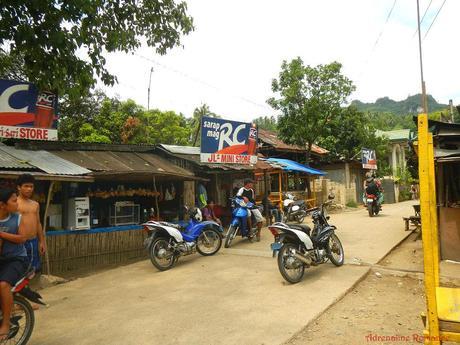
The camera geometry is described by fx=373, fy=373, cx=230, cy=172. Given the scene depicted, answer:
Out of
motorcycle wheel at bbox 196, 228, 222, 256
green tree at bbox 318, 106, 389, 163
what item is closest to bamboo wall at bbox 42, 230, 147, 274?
motorcycle wheel at bbox 196, 228, 222, 256

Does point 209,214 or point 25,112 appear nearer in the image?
point 25,112

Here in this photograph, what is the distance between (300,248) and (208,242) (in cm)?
277

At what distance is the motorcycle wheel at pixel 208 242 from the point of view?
8320 millimetres

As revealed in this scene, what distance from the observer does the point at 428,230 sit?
9.21 ft

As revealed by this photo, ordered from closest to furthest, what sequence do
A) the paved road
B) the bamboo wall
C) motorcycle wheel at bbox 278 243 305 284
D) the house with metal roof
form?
the paved road
motorcycle wheel at bbox 278 243 305 284
the bamboo wall
the house with metal roof

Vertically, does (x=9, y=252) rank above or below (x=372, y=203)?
below

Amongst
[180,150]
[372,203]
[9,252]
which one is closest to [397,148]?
[372,203]

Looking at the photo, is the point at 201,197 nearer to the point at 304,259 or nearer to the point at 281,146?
the point at 304,259

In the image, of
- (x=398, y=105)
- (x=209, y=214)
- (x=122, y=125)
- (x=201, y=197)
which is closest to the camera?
(x=209, y=214)

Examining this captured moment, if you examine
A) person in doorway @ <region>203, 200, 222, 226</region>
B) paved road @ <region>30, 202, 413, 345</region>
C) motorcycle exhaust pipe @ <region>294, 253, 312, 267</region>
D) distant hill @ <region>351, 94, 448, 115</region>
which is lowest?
paved road @ <region>30, 202, 413, 345</region>

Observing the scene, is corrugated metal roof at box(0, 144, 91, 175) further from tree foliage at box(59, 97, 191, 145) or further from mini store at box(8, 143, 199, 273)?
tree foliage at box(59, 97, 191, 145)

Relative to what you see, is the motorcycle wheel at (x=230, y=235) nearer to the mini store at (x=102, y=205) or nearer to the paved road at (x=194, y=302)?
the paved road at (x=194, y=302)

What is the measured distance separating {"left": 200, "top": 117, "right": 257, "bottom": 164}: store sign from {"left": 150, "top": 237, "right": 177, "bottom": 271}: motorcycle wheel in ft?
12.4

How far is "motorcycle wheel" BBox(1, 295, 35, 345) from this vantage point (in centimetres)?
370
